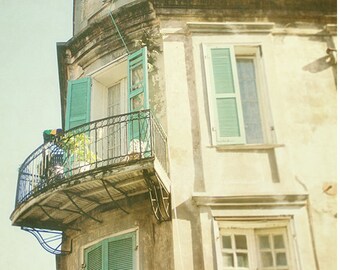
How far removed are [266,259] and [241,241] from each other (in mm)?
459

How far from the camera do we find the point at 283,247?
26.9ft

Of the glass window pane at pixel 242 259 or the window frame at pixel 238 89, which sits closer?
the glass window pane at pixel 242 259

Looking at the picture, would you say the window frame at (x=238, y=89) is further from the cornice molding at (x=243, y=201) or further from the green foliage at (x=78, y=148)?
the green foliage at (x=78, y=148)

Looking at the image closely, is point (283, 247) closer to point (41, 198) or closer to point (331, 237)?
point (331, 237)

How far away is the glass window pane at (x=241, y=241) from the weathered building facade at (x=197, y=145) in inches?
0.6

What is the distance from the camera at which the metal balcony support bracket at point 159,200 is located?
8172 millimetres

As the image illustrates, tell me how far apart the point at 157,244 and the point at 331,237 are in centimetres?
270

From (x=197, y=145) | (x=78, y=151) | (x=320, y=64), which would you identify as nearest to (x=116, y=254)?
(x=78, y=151)

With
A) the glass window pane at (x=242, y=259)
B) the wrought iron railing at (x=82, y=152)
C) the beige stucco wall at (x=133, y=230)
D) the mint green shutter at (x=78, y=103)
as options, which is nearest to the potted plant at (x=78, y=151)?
the wrought iron railing at (x=82, y=152)

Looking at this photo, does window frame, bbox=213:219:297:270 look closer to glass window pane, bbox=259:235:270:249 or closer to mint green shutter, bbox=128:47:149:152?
glass window pane, bbox=259:235:270:249

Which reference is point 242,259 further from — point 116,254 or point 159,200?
point 116,254

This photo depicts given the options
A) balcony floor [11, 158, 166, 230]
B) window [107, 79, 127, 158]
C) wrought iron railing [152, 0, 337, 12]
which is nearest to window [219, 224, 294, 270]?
balcony floor [11, 158, 166, 230]

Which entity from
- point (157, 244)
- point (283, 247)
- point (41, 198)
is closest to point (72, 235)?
point (41, 198)

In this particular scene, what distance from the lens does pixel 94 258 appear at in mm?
9125
